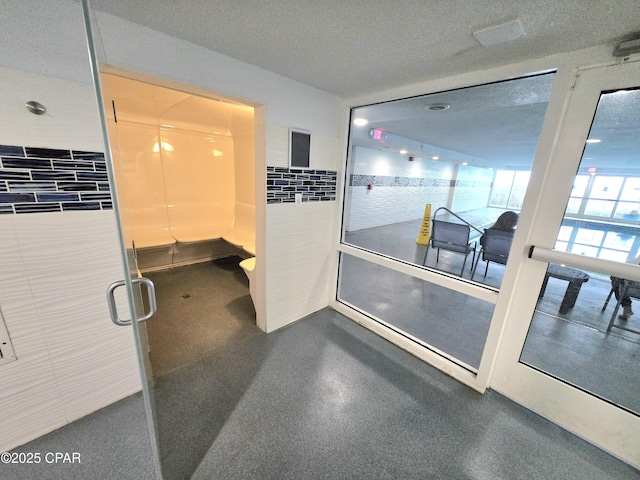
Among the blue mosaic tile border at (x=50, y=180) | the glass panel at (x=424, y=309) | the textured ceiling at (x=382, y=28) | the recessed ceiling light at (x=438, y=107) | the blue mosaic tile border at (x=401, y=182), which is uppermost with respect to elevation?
the recessed ceiling light at (x=438, y=107)

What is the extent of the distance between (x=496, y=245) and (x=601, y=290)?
1.53 m

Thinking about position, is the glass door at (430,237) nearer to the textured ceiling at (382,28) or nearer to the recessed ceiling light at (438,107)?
the recessed ceiling light at (438,107)

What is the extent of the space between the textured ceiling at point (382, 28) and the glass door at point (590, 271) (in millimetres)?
361

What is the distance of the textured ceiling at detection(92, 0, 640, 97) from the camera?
96 cm

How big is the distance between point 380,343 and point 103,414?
6.51 ft

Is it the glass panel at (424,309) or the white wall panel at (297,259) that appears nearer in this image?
the white wall panel at (297,259)

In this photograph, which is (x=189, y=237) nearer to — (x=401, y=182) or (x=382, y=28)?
(x=382, y=28)

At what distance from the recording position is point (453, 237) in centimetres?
344

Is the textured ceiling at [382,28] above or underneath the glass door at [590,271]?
above

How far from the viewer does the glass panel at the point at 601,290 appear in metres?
1.27

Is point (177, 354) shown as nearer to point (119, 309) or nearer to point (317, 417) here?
point (119, 309)

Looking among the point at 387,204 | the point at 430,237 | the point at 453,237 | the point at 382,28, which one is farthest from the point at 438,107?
the point at 387,204

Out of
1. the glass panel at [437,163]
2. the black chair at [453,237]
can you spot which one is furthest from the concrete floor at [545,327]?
the glass panel at [437,163]

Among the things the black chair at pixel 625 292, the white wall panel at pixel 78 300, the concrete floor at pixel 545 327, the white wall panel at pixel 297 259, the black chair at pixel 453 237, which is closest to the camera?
the white wall panel at pixel 78 300
